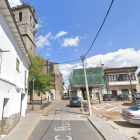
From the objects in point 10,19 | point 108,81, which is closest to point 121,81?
point 108,81

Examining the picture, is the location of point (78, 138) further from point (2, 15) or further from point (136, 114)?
point (2, 15)

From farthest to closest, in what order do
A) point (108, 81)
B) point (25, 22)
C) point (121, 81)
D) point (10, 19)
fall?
point (108, 81) < point (121, 81) < point (25, 22) < point (10, 19)

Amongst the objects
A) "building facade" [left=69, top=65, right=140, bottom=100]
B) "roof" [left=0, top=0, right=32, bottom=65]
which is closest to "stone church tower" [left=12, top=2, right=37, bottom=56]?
"building facade" [left=69, top=65, right=140, bottom=100]

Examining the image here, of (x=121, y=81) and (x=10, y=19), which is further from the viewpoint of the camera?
(x=121, y=81)

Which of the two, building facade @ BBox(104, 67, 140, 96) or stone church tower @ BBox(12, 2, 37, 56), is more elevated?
stone church tower @ BBox(12, 2, 37, 56)

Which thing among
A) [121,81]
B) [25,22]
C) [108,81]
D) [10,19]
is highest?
[25,22]

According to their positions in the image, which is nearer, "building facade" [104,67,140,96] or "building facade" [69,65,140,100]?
"building facade" [104,67,140,96]

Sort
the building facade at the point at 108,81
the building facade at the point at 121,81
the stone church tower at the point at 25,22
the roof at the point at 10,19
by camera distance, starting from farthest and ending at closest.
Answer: the building facade at the point at 108,81 < the building facade at the point at 121,81 < the stone church tower at the point at 25,22 < the roof at the point at 10,19

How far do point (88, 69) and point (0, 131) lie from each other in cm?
2962

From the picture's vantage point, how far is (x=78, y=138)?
514cm

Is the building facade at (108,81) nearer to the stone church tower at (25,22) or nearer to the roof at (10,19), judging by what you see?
the stone church tower at (25,22)

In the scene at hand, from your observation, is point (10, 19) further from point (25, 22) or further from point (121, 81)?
point (121, 81)

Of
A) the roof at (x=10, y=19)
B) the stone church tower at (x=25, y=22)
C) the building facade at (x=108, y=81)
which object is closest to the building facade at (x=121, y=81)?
the building facade at (x=108, y=81)

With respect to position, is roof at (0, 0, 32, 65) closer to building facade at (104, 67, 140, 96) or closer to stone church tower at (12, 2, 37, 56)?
stone church tower at (12, 2, 37, 56)
